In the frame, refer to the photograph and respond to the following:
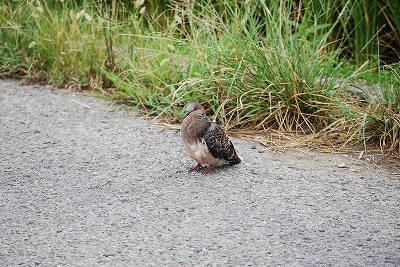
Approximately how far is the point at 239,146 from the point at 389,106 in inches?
45.1

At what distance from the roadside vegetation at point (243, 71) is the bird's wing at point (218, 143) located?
0.73 metres

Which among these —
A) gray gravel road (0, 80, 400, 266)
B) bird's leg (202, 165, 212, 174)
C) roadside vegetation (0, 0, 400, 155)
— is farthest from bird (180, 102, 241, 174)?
roadside vegetation (0, 0, 400, 155)

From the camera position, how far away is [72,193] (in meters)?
4.02

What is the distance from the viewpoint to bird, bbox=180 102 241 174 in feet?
13.7

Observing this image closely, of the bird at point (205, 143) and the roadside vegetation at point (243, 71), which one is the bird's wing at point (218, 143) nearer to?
the bird at point (205, 143)

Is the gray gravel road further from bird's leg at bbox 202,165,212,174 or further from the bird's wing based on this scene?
the bird's wing

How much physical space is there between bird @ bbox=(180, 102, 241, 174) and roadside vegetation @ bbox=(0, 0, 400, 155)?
0.72m

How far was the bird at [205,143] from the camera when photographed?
418cm

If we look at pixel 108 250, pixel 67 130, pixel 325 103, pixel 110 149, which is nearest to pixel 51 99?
pixel 67 130

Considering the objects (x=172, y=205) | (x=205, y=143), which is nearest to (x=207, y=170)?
(x=205, y=143)

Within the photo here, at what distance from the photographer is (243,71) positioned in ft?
17.0

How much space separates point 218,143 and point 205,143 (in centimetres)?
9

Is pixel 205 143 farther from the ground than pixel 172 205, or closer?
farther from the ground

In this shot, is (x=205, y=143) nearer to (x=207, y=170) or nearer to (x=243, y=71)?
(x=207, y=170)
